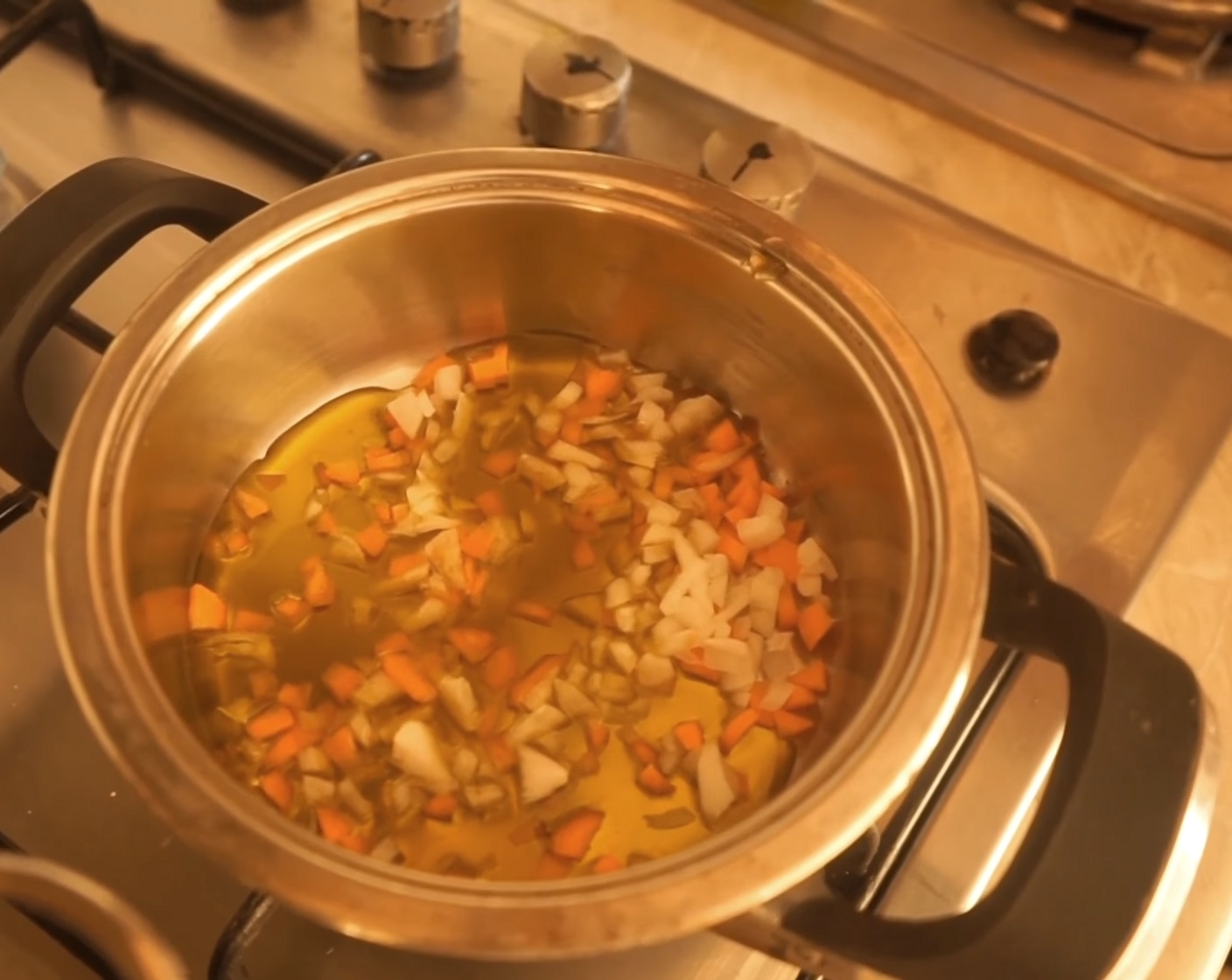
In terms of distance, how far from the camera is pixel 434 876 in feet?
1.35

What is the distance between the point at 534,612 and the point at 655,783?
0.11m

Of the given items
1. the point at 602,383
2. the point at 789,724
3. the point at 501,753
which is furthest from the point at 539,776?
the point at 602,383

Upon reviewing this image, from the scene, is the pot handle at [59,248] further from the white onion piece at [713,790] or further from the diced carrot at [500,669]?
the white onion piece at [713,790]

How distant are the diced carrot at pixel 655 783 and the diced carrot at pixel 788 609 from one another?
0.11 metres

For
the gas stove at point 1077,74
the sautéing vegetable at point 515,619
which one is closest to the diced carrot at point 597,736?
the sautéing vegetable at point 515,619

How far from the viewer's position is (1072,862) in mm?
406

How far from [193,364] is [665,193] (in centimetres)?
24

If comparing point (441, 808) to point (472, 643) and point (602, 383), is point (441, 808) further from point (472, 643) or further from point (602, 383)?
point (602, 383)

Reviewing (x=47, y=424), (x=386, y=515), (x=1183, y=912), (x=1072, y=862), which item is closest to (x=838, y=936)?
(x=1072, y=862)

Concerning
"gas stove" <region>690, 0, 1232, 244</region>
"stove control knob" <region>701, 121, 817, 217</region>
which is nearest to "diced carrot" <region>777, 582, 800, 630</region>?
"stove control knob" <region>701, 121, 817, 217</region>

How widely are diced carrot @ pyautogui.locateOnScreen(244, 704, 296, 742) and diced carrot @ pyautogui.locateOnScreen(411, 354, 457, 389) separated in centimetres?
21

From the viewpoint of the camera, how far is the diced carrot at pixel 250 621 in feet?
1.93

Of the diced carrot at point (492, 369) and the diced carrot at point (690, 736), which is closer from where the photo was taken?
the diced carrot at point (690, 736)

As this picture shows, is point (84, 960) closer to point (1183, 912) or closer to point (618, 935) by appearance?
point (618, 935)
